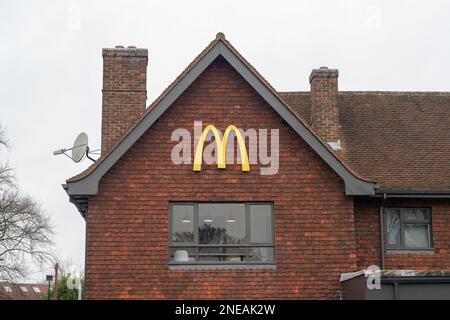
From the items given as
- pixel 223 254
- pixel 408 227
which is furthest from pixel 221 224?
pixel 408 227

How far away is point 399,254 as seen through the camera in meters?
20.1

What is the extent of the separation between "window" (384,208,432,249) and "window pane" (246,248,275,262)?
3241 millimetres

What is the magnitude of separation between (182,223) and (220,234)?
3.08 feet

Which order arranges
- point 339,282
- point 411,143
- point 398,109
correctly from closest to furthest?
point 339,282, point 411,143, point 398,109

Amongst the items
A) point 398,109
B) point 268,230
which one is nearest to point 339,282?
point 268,230

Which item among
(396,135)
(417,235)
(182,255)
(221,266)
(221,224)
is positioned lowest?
(221,266)

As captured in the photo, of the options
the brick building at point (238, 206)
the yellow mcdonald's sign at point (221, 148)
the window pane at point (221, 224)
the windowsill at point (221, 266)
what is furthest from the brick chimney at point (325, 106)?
the windowsill at point (221, 266)

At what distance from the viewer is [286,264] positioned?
18.9 m

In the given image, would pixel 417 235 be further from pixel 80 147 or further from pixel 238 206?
pixel 80 147

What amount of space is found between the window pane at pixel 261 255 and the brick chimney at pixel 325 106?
392cm

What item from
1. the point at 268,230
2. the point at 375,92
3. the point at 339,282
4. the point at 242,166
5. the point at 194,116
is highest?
the point at 375,92

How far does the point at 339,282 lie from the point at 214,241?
3.09 metres

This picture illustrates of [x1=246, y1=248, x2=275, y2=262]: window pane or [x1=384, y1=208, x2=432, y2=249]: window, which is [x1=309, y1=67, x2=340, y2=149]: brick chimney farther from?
[x1=246, y1=248, x2=275, y2=262]: window pane

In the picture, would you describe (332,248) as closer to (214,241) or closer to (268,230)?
(268,230)
